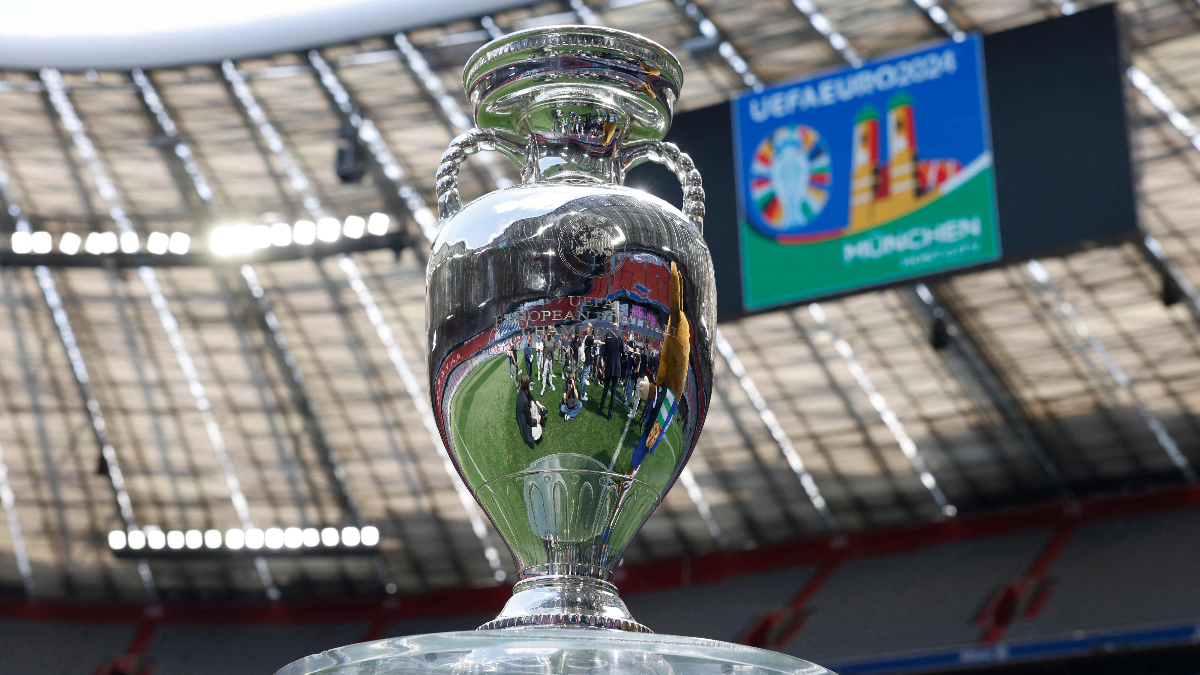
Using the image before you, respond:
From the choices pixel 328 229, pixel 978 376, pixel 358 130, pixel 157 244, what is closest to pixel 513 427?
pixel 358 130

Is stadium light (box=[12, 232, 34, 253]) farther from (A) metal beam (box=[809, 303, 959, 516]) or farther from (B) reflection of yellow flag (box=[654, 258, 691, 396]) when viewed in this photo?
(B) reflection of yellow flag (box=[654, 258, 691, 396])

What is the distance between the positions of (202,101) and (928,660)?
11.3 meters

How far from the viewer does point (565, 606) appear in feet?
5.53

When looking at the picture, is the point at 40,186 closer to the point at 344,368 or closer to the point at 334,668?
the point at 344,368

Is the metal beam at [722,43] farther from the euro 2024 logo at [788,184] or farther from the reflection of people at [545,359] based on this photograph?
the reflection of people at [545,359]

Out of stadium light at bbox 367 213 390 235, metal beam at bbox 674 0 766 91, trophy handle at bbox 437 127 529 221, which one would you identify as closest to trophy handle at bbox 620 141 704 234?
trophy handle at bbox 437 127 529 221

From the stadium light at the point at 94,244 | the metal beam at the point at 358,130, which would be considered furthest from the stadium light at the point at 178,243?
the metal beam at the point at 358,130

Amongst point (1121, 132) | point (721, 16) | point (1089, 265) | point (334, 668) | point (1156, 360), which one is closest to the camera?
point (334, 668)

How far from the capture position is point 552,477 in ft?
5.70

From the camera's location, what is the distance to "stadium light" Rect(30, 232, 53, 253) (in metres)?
20.4

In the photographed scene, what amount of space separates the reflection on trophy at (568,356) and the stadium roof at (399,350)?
47.7ft

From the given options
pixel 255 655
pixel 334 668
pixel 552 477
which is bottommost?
pixel 334 668

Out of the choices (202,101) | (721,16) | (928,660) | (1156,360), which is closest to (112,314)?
(202,101)

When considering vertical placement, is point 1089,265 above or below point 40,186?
below
